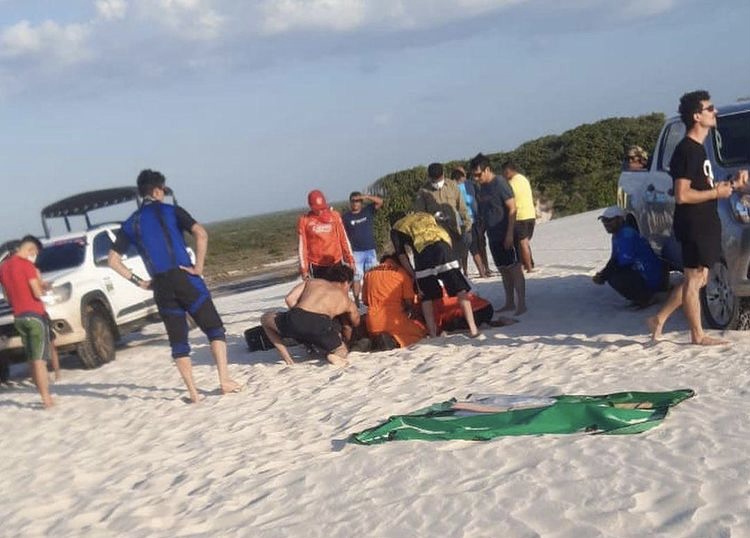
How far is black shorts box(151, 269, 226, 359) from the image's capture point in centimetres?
867

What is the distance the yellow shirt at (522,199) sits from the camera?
13.1 m

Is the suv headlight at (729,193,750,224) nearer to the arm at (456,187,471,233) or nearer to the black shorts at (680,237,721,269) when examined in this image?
the black shorts at (680,237,721,269)

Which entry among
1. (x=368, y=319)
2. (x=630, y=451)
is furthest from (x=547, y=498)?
(x=368, y=319)

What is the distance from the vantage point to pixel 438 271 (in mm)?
9727

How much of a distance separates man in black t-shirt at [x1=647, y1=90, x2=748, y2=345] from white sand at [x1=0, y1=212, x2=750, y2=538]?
0.75m

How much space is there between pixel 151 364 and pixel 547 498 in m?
7.99

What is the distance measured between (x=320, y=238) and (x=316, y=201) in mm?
420

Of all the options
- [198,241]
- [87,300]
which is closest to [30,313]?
[87,300]

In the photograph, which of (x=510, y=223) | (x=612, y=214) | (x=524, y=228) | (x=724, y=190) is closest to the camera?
(x=724, y=190)

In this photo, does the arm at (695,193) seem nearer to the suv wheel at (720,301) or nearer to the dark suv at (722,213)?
the dark suv at (722,213)

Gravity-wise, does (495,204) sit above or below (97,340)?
above

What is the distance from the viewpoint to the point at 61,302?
37.6ft

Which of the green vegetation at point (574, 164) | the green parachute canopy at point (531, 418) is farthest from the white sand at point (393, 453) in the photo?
the green vegetation at point (574, 164)

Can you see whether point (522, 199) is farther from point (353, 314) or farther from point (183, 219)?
point (183, 219)
